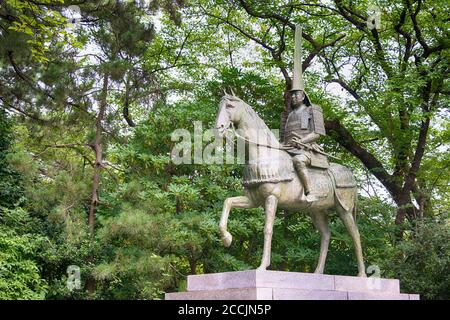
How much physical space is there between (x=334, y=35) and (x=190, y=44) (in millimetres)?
5248

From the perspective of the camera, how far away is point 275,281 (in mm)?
8008

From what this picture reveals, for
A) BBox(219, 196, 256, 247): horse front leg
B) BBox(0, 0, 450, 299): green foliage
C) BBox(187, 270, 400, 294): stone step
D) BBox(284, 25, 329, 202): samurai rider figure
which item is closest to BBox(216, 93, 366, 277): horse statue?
BBox(219, 196, 256, 247): horse front leg

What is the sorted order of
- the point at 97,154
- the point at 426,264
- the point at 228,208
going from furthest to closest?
the point at 97,154 < the point at 426,264 < the point at 228,208

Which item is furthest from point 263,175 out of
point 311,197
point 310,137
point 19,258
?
point 19,258

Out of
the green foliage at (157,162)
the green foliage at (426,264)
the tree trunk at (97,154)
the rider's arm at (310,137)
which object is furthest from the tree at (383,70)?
the rider's arm at (310,137)

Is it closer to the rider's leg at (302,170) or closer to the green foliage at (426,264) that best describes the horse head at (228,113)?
the rider's leg at (302,170)

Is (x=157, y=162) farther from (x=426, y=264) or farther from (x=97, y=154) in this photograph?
(x=426, y=264)

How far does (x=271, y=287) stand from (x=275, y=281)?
15cm

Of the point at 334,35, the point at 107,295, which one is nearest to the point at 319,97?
the point at 334,35

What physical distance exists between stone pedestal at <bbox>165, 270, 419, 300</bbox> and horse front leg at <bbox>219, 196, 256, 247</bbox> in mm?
568

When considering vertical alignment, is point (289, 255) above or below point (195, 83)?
below

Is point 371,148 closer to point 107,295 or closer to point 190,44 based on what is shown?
point 190,44

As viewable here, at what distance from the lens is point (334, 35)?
62.8 feet

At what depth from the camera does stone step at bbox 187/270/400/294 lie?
789cm
